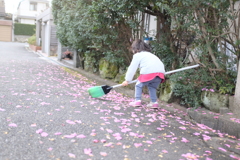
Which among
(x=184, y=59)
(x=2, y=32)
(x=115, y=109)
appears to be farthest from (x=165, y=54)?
(x=2, y=32)

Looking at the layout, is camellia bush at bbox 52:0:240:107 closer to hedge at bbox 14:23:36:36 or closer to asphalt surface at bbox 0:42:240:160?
asphalt surface at bbox 0:42:240:160

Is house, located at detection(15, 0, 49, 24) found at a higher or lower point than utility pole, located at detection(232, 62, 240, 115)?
higher

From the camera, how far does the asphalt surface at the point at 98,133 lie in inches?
109

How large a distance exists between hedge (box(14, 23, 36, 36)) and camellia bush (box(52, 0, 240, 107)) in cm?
3274

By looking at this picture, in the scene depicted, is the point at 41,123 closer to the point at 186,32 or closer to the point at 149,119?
the point at 149,119

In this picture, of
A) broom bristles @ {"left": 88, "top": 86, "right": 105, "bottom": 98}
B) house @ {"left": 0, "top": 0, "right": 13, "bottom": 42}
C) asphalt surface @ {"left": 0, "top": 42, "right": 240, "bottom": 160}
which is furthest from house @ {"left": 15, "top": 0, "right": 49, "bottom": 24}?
asphalt surface @ {"left": 0, "top": 42, "right": 240, "bottom": 160}

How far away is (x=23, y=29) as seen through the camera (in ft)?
124

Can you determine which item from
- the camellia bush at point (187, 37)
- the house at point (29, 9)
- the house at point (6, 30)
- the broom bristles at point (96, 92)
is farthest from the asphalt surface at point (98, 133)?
the house at point (29, 9)

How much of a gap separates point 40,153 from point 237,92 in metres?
3.30

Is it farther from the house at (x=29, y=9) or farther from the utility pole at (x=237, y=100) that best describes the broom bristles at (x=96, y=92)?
the house at (x=29, y=9)

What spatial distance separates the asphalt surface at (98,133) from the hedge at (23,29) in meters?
35.6

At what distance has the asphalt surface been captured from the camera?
2.76m

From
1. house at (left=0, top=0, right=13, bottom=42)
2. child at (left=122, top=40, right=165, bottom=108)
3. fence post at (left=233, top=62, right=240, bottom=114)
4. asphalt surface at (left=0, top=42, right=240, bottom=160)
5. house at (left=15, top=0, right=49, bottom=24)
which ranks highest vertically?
house at (left=15, top=0, right=49, bottom=24)

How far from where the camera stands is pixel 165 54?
591cm
